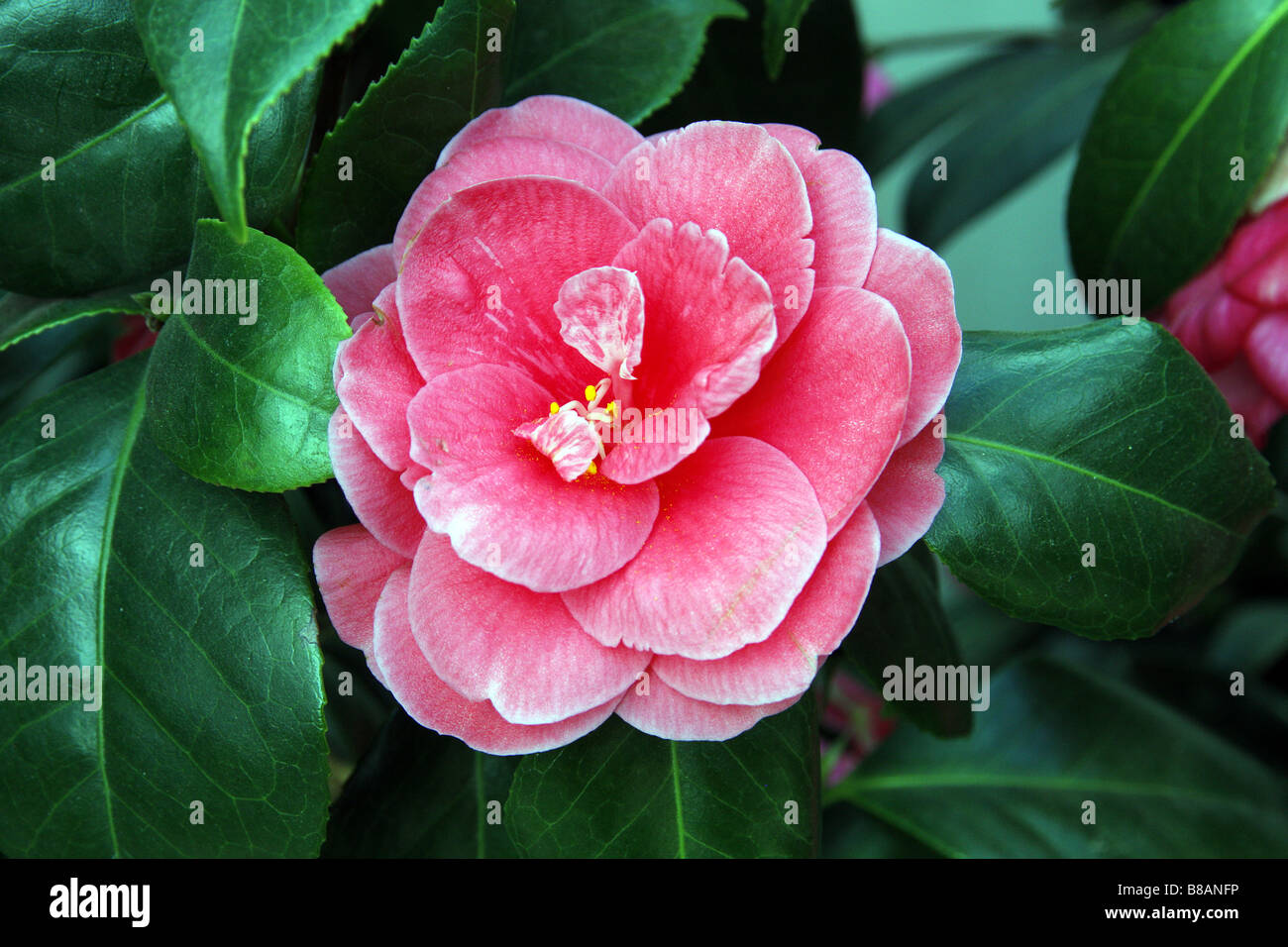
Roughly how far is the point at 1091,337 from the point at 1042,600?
0.13m

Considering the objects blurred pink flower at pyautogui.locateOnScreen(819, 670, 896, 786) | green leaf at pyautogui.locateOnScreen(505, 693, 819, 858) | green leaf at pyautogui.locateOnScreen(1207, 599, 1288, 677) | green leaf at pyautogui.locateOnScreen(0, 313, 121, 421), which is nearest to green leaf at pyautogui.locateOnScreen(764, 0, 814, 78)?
green leaf at pyautogui.locateOnScreen(505, 693, 819, 858)

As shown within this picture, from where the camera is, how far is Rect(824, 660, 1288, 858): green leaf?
0.75 meters

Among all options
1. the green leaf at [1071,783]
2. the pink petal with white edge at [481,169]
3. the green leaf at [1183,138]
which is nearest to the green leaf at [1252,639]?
the green leaf at [1071,783]

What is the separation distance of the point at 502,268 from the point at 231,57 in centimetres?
13

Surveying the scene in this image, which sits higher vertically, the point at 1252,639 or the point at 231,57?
the point at 231,57

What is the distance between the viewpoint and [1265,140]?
609mm

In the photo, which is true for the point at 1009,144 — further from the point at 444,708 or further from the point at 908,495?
the point at 444,708

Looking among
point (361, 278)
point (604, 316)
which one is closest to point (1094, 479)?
point (604, 316)

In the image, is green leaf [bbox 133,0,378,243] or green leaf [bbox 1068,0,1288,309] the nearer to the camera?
green leaf [bbox 133,0,378,243]

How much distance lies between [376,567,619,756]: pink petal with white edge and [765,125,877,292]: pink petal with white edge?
0.19 metres

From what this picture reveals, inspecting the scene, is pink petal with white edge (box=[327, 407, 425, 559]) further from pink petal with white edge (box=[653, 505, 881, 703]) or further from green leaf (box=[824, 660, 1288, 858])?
green leaf (box=[824, 660, 1288, 858])

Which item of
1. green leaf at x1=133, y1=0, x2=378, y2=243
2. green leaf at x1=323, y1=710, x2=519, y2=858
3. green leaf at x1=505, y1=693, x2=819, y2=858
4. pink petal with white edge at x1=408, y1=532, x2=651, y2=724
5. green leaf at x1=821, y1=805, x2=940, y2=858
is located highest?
green leaf at x1=133, y1=0, x2=378, y2=243

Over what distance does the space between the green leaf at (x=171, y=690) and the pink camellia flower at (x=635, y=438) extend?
42 millimetres

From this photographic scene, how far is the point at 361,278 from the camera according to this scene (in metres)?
0.45
